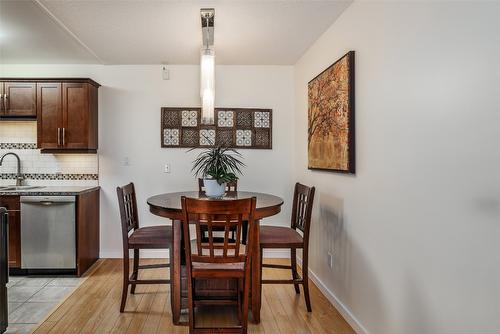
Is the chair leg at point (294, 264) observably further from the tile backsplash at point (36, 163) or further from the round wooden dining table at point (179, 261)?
the tile backsplash at point (36, 163)

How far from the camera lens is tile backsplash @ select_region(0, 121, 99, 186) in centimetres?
390

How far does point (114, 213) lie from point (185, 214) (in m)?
2.41

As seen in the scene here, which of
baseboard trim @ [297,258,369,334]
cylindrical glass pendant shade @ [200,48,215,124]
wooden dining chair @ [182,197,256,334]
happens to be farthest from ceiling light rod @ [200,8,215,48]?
baseboard trim @ [297,258,369,334]

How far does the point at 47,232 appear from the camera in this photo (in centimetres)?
336

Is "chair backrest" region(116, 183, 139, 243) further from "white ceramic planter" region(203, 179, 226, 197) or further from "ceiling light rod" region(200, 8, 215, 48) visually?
"ceiling light rod" region(200, 8, 215, 48)

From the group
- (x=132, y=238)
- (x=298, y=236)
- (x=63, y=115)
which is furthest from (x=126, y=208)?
(x=63, y=115)

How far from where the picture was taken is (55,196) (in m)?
3.35

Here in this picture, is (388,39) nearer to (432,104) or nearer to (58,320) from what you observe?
(432,104)

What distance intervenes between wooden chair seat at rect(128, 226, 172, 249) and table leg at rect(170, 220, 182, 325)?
0.67 feet

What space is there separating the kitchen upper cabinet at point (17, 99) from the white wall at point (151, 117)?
1.40 ft

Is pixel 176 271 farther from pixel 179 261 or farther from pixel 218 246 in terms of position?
pixel 218 246

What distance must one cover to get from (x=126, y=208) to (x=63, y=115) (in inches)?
63.2

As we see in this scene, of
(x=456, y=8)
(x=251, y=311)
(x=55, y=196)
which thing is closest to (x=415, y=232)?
(x=456, y=8)

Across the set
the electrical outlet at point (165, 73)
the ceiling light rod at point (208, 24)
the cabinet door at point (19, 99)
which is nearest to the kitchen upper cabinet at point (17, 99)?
the cabinet door at point (19, 99)
